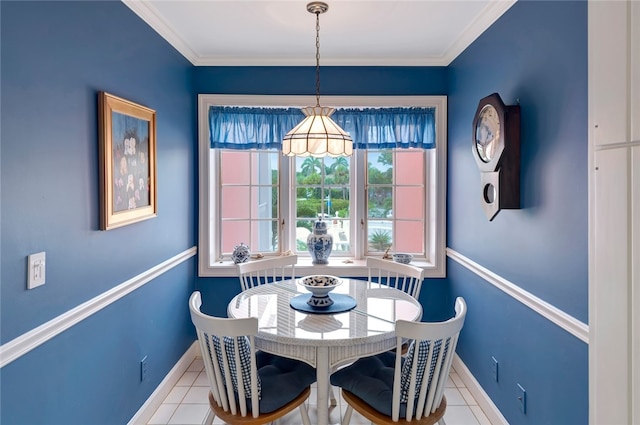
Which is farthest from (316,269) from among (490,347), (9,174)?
(9,174)

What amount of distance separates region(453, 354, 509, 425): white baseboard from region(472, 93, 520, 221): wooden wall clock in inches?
46.3

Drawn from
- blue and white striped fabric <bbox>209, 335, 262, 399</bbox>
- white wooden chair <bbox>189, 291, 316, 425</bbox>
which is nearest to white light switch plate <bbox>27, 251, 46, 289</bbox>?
white wooden chair <bbox>189, 291, 316, 425</bbox>

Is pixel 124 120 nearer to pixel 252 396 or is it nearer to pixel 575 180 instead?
pixel 252 396

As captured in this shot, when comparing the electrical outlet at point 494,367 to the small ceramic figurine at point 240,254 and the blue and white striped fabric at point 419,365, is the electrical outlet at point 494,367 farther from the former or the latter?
the small ceramic figurine at point 240,254

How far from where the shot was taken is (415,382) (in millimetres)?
1612

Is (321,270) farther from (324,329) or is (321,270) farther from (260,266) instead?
(324,329)

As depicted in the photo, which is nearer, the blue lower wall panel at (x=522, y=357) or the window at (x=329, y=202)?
the blue lower wall panel at (x=522, y=357)

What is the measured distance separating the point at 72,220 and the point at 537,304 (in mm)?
2121

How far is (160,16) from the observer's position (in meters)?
2.37

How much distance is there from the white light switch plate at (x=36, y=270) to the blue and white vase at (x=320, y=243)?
207cm

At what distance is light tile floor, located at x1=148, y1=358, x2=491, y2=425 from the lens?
2.36 metres

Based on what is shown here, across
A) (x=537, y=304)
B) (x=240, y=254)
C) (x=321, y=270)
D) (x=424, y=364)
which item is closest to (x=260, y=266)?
(x=240, y=254)

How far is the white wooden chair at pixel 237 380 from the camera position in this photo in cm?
157

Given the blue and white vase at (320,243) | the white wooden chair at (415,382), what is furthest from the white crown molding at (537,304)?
the blue and white vase at (320,243)
